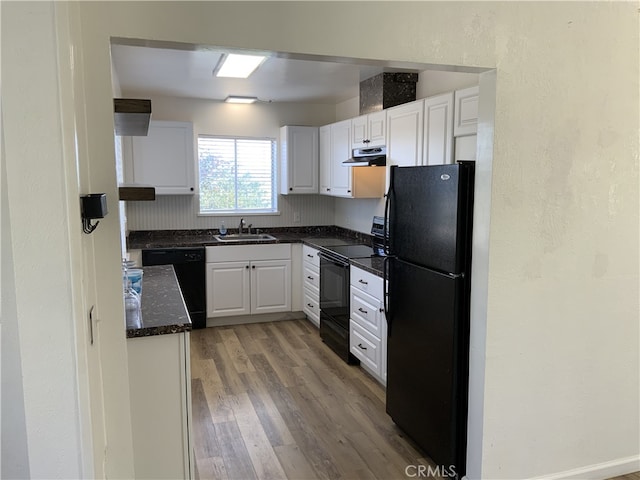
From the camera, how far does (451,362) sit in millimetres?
2461

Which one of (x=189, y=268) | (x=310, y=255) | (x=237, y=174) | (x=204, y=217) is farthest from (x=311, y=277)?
(x=237, y=174)

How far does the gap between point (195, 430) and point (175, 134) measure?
321cm

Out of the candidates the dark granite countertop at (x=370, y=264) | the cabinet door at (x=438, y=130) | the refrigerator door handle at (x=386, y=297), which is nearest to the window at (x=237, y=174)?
the dark granite countertop at (x=370, y=264)

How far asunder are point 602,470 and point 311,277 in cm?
304

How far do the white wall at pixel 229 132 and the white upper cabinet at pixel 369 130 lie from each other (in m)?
1.40

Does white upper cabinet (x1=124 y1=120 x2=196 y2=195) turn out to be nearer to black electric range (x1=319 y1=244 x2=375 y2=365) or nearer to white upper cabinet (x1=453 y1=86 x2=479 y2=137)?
black electric range (x1=319 y1=244 x2=375 y2=365)

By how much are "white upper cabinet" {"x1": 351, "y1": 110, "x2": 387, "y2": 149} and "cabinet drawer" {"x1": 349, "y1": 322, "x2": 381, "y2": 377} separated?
5.10ft

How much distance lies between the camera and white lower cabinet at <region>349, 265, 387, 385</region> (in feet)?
11.4

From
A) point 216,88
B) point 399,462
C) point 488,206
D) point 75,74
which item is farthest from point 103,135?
point 216,88

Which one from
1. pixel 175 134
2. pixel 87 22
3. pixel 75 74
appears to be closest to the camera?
pixel 75 74

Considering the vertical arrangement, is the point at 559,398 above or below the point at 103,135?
below

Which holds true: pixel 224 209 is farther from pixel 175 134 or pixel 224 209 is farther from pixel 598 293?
pixel 598 293

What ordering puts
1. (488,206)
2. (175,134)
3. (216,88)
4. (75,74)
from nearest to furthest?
(75,74) < (488,206) < (216,88) < (175,134)

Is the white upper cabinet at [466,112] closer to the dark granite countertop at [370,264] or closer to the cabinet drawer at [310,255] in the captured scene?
the dark granite countertop at [370,264]
